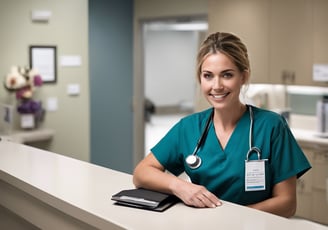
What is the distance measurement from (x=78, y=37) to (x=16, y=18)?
1.98ft

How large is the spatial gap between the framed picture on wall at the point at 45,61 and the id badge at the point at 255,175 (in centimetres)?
288

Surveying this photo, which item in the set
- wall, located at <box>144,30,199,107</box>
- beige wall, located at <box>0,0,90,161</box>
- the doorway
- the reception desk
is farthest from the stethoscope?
wall, located at <box>144,30,199,107</box>

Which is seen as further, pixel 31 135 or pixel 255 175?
pixel 31 135

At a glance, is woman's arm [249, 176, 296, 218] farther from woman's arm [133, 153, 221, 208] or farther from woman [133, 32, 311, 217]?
woman's arm [133, 153, 221, 208]

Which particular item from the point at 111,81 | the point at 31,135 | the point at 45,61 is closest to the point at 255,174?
the point at 31,135

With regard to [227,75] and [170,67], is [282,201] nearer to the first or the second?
[227,75]

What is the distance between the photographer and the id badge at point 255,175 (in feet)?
5.29

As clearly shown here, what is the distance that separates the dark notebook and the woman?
4cm

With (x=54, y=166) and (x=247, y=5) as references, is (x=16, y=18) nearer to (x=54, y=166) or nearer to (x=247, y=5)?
(x=247, y=5)

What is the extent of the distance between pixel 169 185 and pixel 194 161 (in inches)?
7.6

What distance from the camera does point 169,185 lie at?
1.55 meters

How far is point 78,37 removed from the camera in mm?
4371

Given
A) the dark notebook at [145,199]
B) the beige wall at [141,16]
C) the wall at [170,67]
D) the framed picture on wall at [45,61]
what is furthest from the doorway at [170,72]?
the dark notebook at [145,199]

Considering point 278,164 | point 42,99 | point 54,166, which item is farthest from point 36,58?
point 278,164
